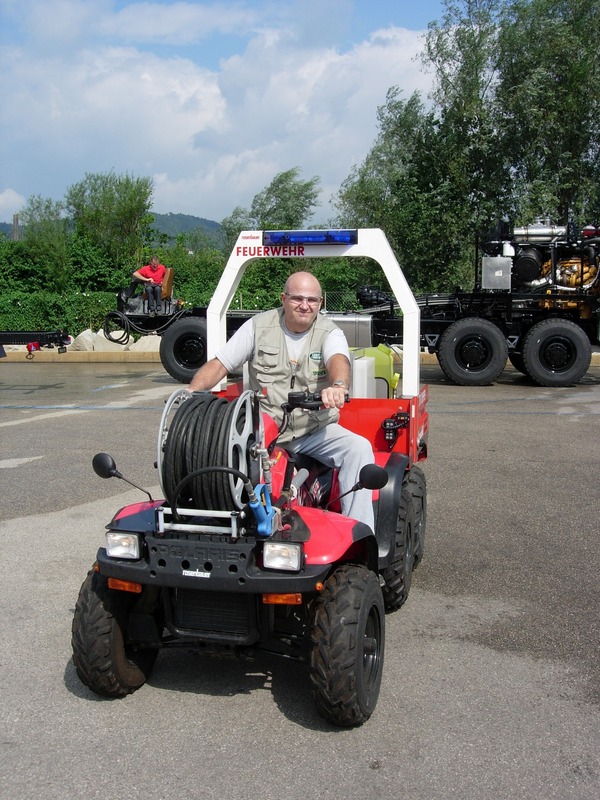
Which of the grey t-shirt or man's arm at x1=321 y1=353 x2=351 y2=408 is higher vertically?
the grey t-shirt

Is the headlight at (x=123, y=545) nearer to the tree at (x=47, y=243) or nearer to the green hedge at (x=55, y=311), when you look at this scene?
the green hedge at (x=55, y=311)

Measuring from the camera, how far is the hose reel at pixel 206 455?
11.2 feet

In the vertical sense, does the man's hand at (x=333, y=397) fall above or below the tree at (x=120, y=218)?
below

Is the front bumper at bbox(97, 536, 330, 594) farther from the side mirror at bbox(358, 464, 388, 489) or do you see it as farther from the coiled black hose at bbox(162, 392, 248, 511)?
the side mirror at bbox(358, 464, 388, 489)

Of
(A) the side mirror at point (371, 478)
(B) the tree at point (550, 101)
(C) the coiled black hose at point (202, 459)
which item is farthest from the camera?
(B) the tree at point (550, 101)

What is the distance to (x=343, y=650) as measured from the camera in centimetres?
337

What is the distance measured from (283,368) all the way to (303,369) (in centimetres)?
11

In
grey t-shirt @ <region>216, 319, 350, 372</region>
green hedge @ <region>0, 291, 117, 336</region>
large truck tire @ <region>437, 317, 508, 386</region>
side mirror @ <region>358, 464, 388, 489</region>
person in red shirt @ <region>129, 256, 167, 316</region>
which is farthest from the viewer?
green hedge @ <region>0, 291, 117, 336</region>

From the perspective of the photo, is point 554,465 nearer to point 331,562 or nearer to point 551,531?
point 551,531

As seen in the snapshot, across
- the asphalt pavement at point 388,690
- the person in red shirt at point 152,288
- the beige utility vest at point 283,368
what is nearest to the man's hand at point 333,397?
the beige utility vest at point 283,368

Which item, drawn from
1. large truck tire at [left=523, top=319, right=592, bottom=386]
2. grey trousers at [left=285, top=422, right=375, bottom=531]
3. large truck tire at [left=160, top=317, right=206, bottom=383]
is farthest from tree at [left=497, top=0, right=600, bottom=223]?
grey trousers at [left=285, top=422, right=375, bottom=531]

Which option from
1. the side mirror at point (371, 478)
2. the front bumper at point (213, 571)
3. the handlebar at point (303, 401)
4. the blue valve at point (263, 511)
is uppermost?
the handlebar at point (303, 401)

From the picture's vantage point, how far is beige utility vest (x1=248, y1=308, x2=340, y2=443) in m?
4.57

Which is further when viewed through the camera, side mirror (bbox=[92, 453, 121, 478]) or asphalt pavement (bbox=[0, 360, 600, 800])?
side mirror (bbox=[92, 453, 121, 478])
